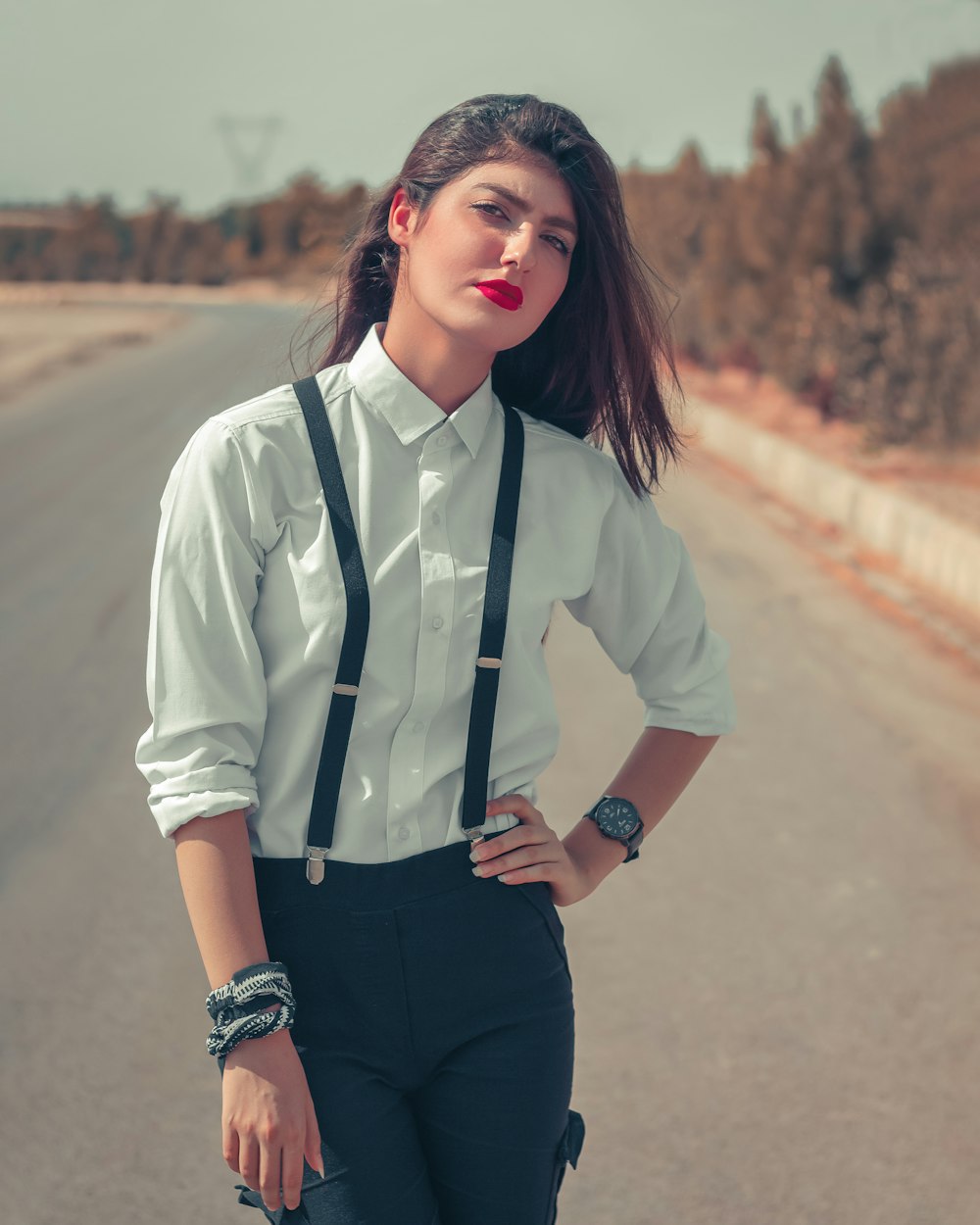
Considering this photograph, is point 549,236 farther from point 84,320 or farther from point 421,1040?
point 84,320

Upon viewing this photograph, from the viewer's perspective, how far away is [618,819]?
1869 mm

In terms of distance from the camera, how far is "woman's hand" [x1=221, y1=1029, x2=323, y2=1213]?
1.44 meters

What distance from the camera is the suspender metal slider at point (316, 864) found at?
5.05 feet

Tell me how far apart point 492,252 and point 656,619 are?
531mm

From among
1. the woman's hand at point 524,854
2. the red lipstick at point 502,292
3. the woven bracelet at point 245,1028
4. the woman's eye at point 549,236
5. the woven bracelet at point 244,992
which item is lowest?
the woven bracelet at point 245,1028

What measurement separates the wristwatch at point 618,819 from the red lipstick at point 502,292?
2.25 ft

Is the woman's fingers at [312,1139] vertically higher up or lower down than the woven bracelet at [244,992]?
lower down

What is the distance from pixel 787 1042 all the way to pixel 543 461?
7.46ft

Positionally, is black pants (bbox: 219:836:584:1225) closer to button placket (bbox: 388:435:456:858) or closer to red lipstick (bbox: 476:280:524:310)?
button placket (bbox: 388:435:456:858)

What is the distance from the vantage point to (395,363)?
1666mm

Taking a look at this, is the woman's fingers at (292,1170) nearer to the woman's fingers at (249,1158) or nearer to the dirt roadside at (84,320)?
the woman's fingers at (249,1158)

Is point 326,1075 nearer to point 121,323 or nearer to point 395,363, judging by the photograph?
point 395,363

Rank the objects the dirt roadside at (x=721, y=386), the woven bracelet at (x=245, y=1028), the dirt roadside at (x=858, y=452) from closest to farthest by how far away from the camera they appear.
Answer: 1. the woven bracelet at (x=245, y=1028)
2. the dirt roadside at (x=858, y=452)
3. the dirt roadside at (x=721, y=386)

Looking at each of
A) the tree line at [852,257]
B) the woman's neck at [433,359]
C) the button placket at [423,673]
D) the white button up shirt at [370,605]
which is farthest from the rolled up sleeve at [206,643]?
the tree line at [852,257]
